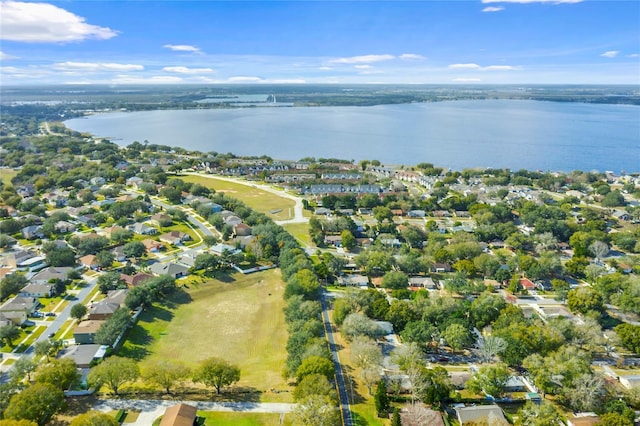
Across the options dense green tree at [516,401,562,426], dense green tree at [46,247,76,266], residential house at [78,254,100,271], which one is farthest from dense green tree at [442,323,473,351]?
dense green tree at [46,247,76,266]

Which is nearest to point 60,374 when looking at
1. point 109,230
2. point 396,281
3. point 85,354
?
point 85,354

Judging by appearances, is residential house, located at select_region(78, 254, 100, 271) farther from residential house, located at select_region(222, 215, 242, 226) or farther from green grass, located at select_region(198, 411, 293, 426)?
green grass, located at select_region(198, 411, 293, 426)

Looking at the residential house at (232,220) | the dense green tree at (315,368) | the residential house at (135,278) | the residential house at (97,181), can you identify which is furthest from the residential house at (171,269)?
the residential house at (97,181)

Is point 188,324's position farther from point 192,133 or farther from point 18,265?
point 192,133

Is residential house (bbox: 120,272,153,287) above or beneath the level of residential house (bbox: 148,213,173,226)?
beneath

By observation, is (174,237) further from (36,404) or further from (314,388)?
(314,388)

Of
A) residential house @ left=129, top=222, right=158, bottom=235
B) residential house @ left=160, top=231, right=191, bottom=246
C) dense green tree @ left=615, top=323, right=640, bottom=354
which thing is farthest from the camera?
residential house @ left=129, top=222, right=158, bottom=235

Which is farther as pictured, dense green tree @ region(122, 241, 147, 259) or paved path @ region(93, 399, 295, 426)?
dense green tree @ region(122, 241, 147, 259)

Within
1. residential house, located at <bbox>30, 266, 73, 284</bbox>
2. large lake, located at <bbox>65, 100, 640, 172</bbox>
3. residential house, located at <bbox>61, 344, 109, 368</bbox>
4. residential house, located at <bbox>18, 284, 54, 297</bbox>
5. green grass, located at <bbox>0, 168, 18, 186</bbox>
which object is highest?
large lake, located at <bbox>65, 100, 640, 172</bbox>
